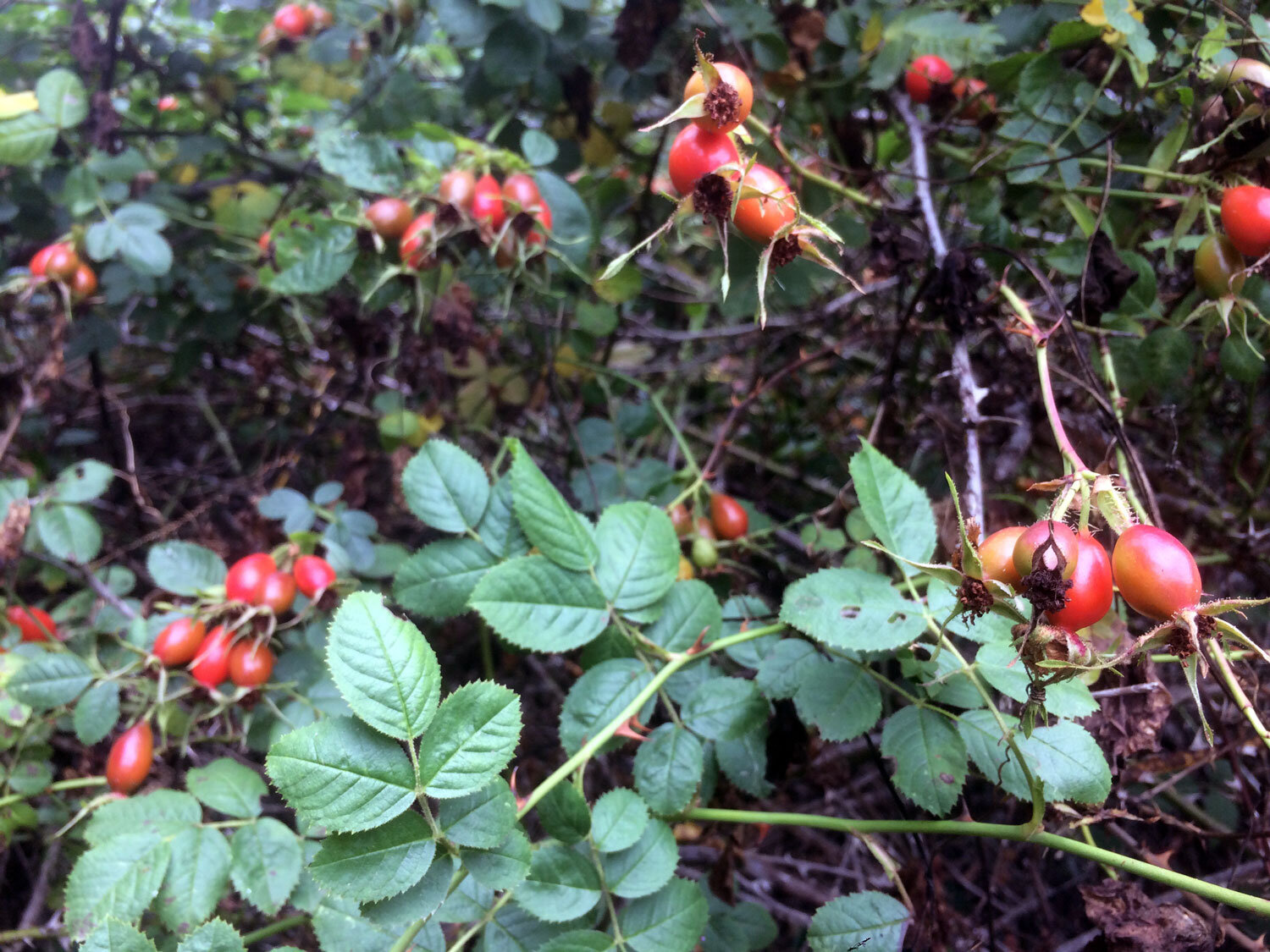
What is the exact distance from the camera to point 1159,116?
1417mm

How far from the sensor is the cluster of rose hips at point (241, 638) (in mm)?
1239

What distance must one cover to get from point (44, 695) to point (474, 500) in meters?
0.79

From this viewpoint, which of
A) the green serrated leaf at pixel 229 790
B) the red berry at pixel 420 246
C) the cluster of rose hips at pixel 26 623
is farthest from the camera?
the cluster of rose hips at pixel 26 623

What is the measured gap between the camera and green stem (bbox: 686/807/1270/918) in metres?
0.73

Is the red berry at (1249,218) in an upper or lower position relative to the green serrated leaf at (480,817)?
upper

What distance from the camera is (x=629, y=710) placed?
953 millimetres

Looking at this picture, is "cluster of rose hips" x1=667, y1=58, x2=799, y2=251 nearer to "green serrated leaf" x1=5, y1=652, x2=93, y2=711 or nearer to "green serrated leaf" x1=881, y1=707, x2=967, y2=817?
"green serrated leaf" x1=881, y1=707, x2=967, y2=817

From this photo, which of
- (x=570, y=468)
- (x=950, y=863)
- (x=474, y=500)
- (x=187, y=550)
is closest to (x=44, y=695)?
(x=187, y=550)

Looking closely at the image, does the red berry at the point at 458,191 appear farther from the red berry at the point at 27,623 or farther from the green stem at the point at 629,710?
the red berry at the point at 27,623

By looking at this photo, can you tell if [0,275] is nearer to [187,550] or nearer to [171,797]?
[187,550]

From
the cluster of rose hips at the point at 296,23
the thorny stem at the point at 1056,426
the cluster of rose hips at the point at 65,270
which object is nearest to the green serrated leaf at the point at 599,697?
the thorny stem at the point at 1056,426

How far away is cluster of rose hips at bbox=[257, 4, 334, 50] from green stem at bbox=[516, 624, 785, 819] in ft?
6.89

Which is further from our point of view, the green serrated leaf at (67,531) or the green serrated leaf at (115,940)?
the green serrated leaf at (67,531)

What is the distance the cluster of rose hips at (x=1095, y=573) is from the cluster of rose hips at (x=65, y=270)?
1.94 metres
